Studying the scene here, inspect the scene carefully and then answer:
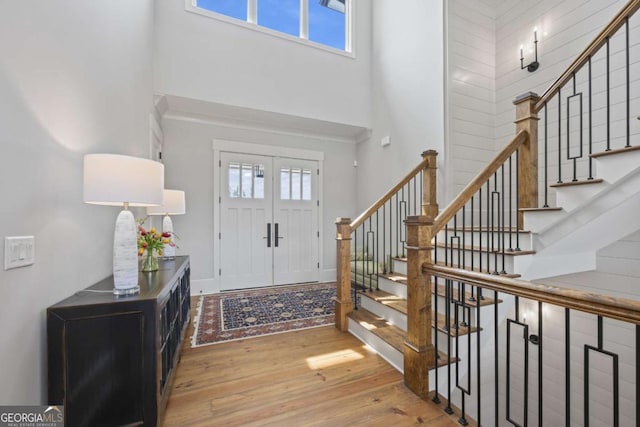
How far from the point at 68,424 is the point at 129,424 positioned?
0.26m

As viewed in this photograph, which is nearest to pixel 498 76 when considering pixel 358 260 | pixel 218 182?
pixel 358 260

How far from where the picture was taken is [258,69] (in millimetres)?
4281

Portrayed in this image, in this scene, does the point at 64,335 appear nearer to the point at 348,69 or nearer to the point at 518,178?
the point at 518,178

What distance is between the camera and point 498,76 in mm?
3865

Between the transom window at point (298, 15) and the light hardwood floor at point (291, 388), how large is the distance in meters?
4.49

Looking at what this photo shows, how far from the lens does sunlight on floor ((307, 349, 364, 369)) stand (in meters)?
2.34

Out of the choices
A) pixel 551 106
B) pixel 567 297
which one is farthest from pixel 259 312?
pixel 551 106

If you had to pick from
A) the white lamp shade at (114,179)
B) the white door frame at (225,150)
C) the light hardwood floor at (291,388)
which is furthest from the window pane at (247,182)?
the white lamp shade at (114,179)

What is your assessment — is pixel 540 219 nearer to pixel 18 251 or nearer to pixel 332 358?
pixel 332 358

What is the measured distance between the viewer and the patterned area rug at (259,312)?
299 centimetres

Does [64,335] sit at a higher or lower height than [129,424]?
higher

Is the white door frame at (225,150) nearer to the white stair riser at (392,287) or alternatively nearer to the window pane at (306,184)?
the window pane at (306,184)

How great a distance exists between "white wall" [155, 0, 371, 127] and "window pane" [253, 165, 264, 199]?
1.00 metres

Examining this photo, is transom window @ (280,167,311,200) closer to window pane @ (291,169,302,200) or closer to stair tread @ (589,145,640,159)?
window pane @ (291,169,302,200)
